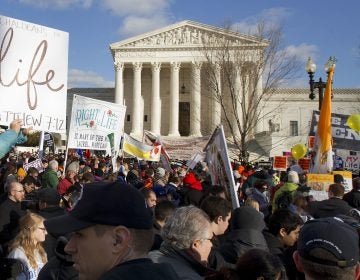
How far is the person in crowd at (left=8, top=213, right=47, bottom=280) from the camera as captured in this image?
12.7 ft

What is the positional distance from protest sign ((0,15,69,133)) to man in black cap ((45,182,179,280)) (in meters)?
4.82

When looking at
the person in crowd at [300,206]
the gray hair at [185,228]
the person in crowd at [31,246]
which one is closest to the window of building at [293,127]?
the person in crowd at [300,206]

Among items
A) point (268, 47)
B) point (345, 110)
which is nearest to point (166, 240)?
point (268, 47)

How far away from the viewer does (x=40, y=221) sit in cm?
406

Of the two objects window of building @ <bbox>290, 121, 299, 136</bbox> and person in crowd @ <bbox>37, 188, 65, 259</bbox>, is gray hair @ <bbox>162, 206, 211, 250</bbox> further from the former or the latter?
window of building @ <bbox>290, 121, 299, 136</bbox>

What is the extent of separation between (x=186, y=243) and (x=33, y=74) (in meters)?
4.53

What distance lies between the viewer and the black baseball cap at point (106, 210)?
1.79 m

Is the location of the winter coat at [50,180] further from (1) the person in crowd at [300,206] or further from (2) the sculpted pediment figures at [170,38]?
(2) the sculpted pediment figures at [170,38]

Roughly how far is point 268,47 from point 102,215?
2439 cm

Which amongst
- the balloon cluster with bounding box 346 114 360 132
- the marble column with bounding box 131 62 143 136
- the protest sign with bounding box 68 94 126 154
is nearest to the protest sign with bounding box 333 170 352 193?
the balloon cluster with bounding box 346 114 360 132

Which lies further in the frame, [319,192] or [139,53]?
[139,53]

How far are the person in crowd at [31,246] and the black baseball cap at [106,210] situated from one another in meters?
2.25

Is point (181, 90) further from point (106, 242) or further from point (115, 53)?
point (106, 242)

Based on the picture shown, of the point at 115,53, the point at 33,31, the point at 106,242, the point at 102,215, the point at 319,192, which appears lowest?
the point at 319,192
